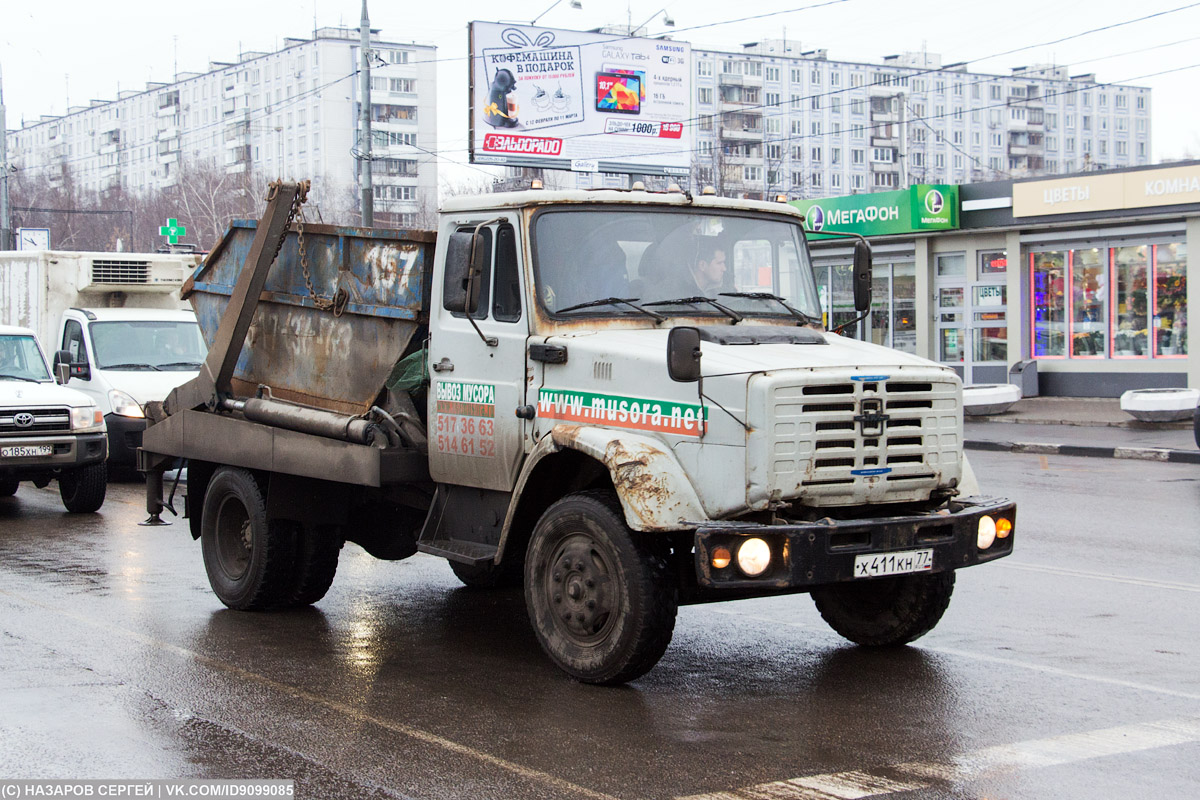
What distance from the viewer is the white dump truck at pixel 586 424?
6102 mm

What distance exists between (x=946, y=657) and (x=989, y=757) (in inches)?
72.0

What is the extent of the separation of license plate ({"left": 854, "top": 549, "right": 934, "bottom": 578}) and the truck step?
1899 millimetres

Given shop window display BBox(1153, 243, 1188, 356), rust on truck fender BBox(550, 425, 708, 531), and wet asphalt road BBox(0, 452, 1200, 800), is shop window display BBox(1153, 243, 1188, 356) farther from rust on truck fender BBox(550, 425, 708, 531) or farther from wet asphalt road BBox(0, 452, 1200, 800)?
rust on truck fender BBox(550, 425, 708, 531)

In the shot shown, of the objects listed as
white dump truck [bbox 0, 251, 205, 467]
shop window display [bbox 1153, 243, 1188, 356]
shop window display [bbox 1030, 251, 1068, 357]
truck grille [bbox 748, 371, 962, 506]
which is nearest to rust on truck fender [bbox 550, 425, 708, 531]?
truck grille [bbox 748, 371, 962, 506]

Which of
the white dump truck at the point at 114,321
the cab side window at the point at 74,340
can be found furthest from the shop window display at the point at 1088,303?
the cab side window at the point at 74,340

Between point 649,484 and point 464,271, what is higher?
point 464,271

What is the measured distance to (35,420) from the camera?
13539 millimetres

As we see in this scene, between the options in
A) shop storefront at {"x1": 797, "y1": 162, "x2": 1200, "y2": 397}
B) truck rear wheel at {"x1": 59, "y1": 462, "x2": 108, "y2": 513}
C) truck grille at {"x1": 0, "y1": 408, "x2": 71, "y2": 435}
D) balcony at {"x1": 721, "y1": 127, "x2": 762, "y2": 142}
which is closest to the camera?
truck grille at {"x1": 0, "y1": 408, "x2": 71, "y2": 435}

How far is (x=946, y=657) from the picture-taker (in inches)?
281

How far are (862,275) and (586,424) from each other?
2154mm

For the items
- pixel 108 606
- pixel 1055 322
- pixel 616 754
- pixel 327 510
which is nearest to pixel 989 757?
pixel 616 754

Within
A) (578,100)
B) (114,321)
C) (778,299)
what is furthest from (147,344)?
(578,100)

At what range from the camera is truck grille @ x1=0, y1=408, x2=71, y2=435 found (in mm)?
13438

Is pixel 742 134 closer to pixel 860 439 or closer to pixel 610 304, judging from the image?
pixel 610 304
